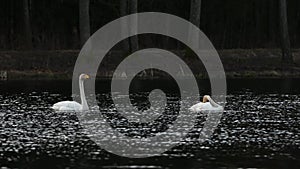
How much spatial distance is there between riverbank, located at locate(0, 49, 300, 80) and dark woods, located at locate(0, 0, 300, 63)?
185cm

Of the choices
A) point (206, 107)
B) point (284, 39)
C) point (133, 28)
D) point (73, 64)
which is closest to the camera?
point (206, 107)

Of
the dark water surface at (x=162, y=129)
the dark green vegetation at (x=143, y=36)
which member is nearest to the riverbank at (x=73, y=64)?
the dark green vegetation at (x=143, y=36)

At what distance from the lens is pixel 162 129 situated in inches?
1059

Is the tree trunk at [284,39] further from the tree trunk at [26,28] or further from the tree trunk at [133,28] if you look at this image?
the tree trunk at [26,28]

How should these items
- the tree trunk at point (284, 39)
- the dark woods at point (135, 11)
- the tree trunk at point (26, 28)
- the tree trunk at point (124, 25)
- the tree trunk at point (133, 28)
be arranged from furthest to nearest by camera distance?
the tree trunk at point (26, 28), the tree trunk at point (124, 25), the dark woods at point (135, 11), the tree trunk at point (284, 39), the tree trunk at point (133, 28)

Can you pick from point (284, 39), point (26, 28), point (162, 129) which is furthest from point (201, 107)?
point (26, 28)

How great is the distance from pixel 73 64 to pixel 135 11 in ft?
18.0

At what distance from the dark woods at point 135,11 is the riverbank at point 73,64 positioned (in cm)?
185

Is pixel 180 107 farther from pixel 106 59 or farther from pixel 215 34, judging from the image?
pixel 215 34

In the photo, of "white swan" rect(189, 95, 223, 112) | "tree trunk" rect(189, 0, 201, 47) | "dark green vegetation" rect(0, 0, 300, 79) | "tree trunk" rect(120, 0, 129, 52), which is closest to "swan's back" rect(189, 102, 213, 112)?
"white swan" rect(189, 95, 223, 112)

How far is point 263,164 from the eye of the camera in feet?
66.8

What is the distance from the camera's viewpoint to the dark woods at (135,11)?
57812mm

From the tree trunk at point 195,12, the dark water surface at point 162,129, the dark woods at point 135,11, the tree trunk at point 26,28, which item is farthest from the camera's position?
the tree trunk at point 26,28

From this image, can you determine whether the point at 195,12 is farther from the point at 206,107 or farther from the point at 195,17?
the point at 206,107
